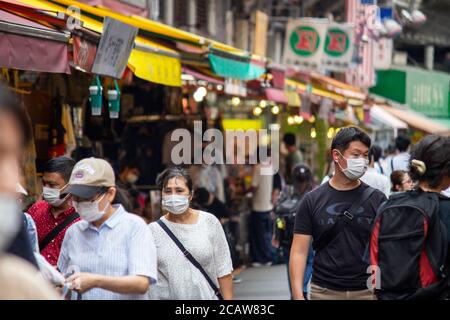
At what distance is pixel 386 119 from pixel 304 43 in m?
5.55

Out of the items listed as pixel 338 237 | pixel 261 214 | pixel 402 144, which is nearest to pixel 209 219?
pixel 338 237

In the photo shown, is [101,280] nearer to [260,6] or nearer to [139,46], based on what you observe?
[139,46]

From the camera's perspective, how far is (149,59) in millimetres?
11781

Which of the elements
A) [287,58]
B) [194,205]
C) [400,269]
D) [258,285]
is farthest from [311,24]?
[400,269]

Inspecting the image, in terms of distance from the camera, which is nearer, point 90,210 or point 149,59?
point 90,210

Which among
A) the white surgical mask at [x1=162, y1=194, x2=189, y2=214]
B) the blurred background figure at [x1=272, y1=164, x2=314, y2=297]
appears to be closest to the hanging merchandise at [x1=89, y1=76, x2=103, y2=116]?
the blurred background figure at [x1=272, y1=164, x2=314, y2=297]

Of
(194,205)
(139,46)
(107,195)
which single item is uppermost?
(139,46)

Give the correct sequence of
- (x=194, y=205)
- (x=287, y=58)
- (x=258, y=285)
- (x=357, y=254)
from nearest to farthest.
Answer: (x=357, y=254), (x=194, y=205), (x=258, y=285), (x=287, y=58)

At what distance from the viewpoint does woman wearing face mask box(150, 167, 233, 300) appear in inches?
294

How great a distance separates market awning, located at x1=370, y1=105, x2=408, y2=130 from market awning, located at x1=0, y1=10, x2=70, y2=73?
68.3 ft

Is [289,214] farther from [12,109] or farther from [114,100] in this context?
[12,109]

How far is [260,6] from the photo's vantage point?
27.0 meters
